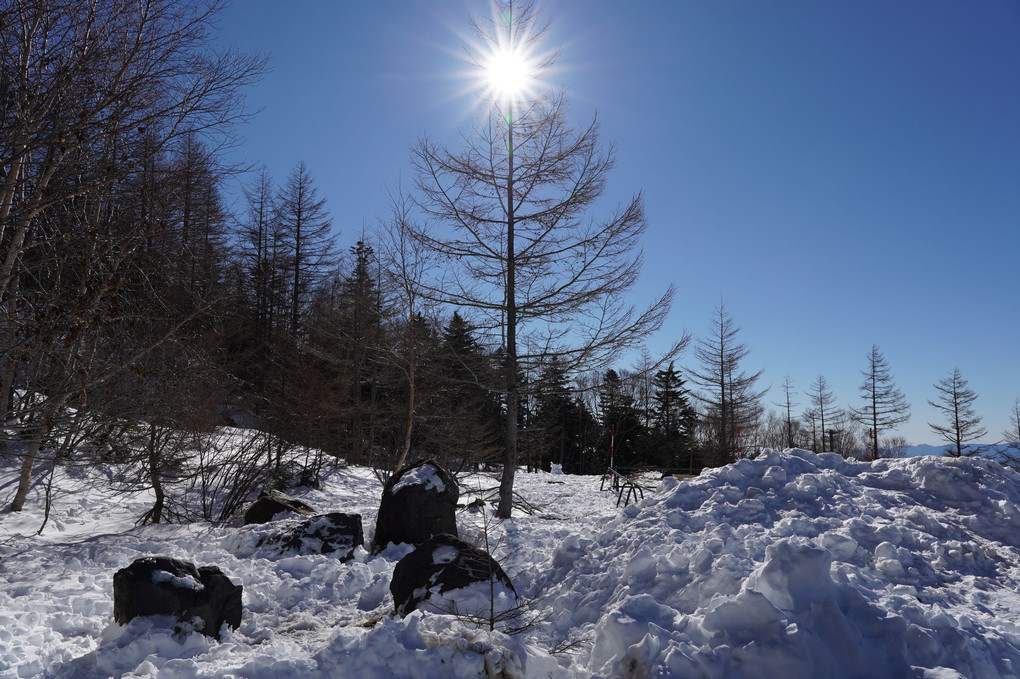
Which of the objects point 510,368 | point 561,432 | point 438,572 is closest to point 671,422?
point 561,432

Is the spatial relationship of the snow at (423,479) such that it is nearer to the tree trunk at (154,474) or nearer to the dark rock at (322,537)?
the dark rock at (322,537)

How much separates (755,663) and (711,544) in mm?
1704

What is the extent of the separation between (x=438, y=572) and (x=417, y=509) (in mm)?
2546

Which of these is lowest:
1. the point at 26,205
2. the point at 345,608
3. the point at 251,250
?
the point at 345,608

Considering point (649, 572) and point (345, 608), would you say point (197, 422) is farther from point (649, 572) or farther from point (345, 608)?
point (649, 572)

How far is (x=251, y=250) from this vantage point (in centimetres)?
2927

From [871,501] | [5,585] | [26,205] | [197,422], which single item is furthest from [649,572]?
[197,422]

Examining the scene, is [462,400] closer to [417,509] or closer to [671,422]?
[417,509]

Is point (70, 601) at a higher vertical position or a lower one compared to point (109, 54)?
lower

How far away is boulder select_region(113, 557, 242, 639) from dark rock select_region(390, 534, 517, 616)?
1.57 meters

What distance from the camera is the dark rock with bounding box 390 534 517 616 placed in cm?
550

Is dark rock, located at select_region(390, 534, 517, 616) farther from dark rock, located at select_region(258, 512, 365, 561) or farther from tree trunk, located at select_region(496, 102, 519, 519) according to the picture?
tree trunk, located at select_region(496, 102, 519, 519)

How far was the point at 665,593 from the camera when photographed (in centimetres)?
490

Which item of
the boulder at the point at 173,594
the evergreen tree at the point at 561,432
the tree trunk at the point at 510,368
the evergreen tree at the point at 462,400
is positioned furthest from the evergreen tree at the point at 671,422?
the boulder at the point at 173,594
